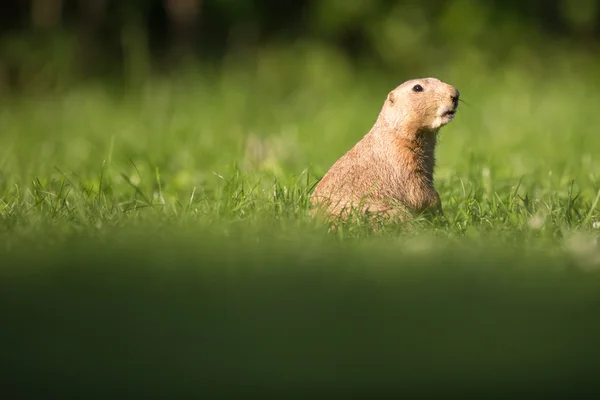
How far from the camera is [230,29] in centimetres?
1141

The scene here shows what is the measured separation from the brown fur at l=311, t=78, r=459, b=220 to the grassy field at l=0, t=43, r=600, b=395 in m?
0.15

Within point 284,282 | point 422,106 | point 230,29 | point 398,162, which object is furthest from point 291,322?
point 230,29

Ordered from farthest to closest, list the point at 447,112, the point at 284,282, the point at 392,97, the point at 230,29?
1. the point at 230,29
2. the point at 392,97
3. the point at 447,112
4. the point at 284,282

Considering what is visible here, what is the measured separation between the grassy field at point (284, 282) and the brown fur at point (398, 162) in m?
0.15

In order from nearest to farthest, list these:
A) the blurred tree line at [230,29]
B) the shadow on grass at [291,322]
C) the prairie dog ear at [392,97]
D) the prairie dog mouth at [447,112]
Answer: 1. the shadow on grass at [291,322]
2. the prairie dog mouth at [447,112]
3. the prairie dog ear at [392,97]
4. the blurred tree line at [230,29]

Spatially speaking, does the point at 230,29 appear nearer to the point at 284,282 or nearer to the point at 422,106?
the point at 422,106

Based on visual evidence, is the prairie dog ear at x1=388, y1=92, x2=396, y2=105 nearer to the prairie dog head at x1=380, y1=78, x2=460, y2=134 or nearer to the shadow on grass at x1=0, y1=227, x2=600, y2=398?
the prairie dog head at x1=380, y1=78, x2=460, y2=134

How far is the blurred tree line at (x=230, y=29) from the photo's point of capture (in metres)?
10.4

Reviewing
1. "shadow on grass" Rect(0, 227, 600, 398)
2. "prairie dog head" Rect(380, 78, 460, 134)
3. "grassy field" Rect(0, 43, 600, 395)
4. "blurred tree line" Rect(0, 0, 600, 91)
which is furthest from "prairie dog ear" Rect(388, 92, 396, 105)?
"blurred tree line" Rect(0, 0, 600, 91)

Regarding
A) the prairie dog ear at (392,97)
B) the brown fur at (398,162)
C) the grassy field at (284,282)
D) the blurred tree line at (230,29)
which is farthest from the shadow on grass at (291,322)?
the blurred tree line at (230,29)

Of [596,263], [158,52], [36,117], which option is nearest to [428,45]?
[158,52]

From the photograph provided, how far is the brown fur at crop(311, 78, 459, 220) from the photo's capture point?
3836mm

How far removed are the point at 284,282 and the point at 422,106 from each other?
5.13ft

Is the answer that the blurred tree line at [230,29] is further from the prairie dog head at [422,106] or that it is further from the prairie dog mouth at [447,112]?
the prairie dog mouth at [447,112]
